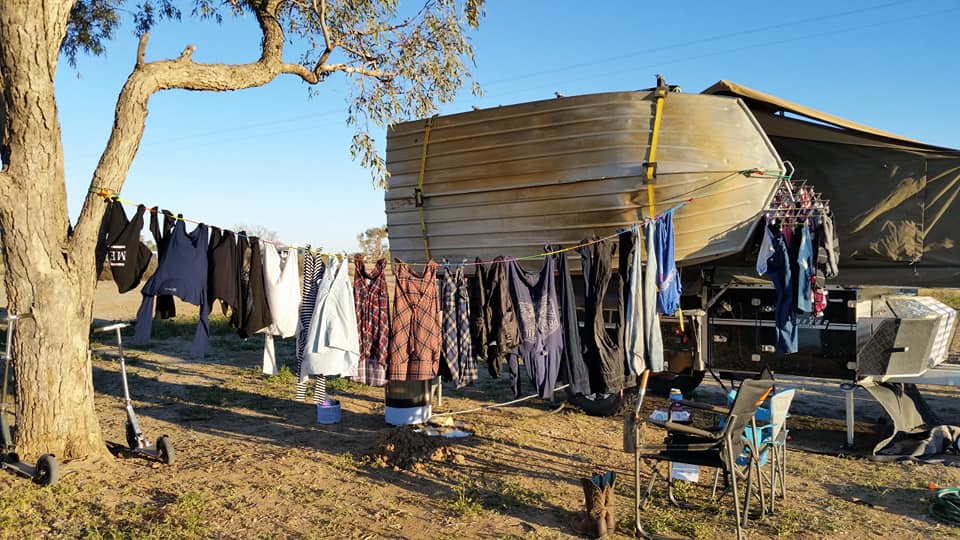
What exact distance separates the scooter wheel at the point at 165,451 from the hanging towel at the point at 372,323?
6.06 ft

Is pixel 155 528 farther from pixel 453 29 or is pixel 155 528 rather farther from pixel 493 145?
pixel 453 29

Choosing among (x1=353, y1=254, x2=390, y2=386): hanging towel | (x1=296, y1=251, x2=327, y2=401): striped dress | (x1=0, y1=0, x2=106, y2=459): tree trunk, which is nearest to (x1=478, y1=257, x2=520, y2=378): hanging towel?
(x1=353, y1=254, x2=390, y2=386): hanging towel

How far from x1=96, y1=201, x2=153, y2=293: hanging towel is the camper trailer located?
3344 millimetres

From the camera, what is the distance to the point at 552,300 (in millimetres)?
6410

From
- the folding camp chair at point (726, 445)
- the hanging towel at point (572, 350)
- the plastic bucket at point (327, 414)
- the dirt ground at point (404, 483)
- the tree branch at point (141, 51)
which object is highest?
the tree branch at point (141, 51)

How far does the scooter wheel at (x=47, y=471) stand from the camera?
5.59 m

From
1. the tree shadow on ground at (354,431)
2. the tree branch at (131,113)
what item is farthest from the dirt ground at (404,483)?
the tree branch at (131,113)

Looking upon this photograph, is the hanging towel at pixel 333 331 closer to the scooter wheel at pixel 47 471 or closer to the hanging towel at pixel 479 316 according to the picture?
the hanging towel at pixel 479 316

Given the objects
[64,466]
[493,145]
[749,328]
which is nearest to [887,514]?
[749,328]

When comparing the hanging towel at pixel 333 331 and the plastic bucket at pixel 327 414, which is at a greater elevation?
the hanging towel at pixel 333 331

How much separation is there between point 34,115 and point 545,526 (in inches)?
210

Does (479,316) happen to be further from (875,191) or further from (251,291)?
(875,191)

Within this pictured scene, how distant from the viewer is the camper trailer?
7.17m

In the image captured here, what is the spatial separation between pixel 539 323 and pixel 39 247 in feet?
14.3
